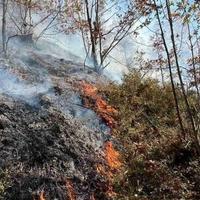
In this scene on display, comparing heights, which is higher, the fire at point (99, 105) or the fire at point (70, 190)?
the fire at point (99, 105)

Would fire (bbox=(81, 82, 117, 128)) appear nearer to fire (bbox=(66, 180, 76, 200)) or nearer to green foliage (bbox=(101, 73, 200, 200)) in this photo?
green foliage (bbox=(101, 73, 200, 200))

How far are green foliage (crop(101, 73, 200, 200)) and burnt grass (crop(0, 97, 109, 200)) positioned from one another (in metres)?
0.77

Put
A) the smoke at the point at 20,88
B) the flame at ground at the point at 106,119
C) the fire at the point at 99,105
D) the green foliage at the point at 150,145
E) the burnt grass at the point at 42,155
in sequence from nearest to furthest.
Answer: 1. the burnt grass at the point at 42,155
2. the green foliage at the point at 150,145
3. the flame at ground at the point at 106,119
4. the smoke at the point at 20,88
5. the fire at the point at 99,105

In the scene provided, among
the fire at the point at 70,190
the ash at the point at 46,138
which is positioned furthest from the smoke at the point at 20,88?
the fire at the point at 70,190

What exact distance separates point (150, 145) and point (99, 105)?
2039 millimetres

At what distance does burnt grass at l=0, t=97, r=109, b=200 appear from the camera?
735cm

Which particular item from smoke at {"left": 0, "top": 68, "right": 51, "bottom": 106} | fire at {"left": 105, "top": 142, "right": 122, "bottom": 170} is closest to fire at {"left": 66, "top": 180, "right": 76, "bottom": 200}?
fire at {"left": 105, "top": 142, "right": 122, "bottom": 170}

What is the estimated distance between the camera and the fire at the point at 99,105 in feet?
36.4

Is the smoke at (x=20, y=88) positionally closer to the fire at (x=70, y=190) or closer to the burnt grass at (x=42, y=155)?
the burnt grass at (x=42, y=155)

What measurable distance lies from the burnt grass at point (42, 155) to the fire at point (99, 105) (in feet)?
5.33

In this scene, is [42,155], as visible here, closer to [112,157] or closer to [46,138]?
[46,138]

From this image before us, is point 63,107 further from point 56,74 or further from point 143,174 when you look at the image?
point 56,74

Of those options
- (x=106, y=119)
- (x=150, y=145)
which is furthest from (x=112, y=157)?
(x=106, y=119)

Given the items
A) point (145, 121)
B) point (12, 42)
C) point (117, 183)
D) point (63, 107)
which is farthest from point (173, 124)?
point (12, 42)
